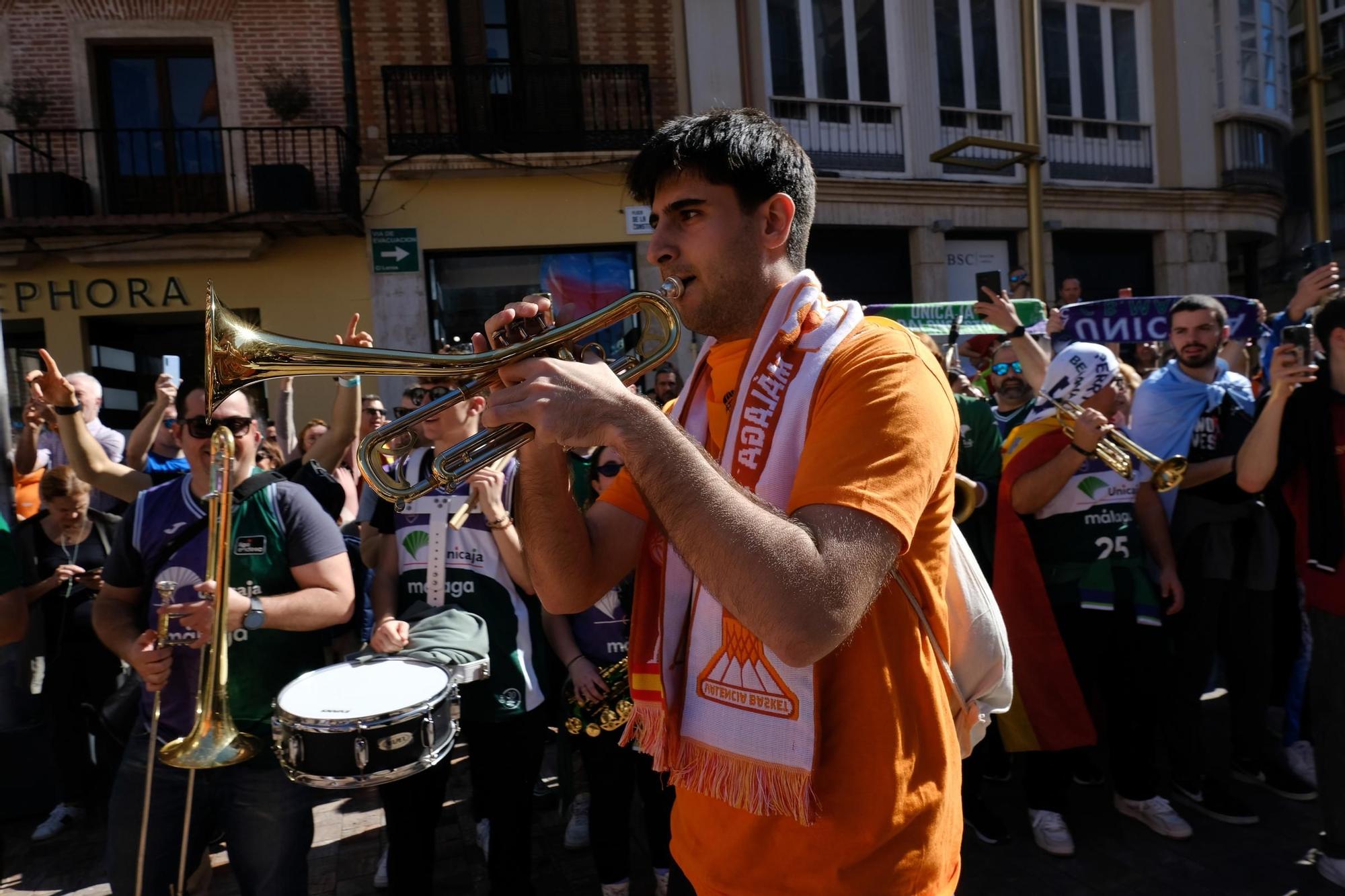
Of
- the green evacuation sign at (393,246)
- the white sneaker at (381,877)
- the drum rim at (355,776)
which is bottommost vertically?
the white sneaker at (381,877)

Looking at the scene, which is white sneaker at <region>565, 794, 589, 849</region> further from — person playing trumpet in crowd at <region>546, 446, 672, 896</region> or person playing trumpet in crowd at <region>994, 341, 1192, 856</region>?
person playing trumpet in crowd at <region>994, 341, 1192, 856</region>

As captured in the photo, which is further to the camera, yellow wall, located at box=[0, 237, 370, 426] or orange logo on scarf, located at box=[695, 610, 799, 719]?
yellow wall, located at box=[0, 237, 370, 426]

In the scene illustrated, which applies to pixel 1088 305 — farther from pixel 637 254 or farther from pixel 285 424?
pixel 637 254

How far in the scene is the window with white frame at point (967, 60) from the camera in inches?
559

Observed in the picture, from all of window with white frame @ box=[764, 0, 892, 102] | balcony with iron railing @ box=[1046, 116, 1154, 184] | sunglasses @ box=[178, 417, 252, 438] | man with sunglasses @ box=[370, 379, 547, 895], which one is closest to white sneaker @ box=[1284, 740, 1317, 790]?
man with sunglasses @ box=[370, 379, 547, 895]

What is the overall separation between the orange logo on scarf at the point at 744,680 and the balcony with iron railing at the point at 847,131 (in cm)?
1255

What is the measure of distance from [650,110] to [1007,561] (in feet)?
33.2

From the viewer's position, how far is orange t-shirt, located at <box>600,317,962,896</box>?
144cm

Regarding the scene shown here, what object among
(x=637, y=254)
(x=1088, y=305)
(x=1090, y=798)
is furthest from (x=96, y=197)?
(x=1090, y=798)

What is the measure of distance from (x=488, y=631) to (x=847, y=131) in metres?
12.0

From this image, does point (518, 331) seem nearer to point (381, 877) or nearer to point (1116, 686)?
point (381, 877)

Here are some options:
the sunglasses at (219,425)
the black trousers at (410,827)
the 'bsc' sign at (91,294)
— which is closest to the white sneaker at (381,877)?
the black trousers at (410,827)

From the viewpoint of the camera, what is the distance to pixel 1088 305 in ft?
22.8

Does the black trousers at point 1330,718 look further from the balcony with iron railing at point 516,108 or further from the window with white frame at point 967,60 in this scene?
the window with white frame at point 967,60
